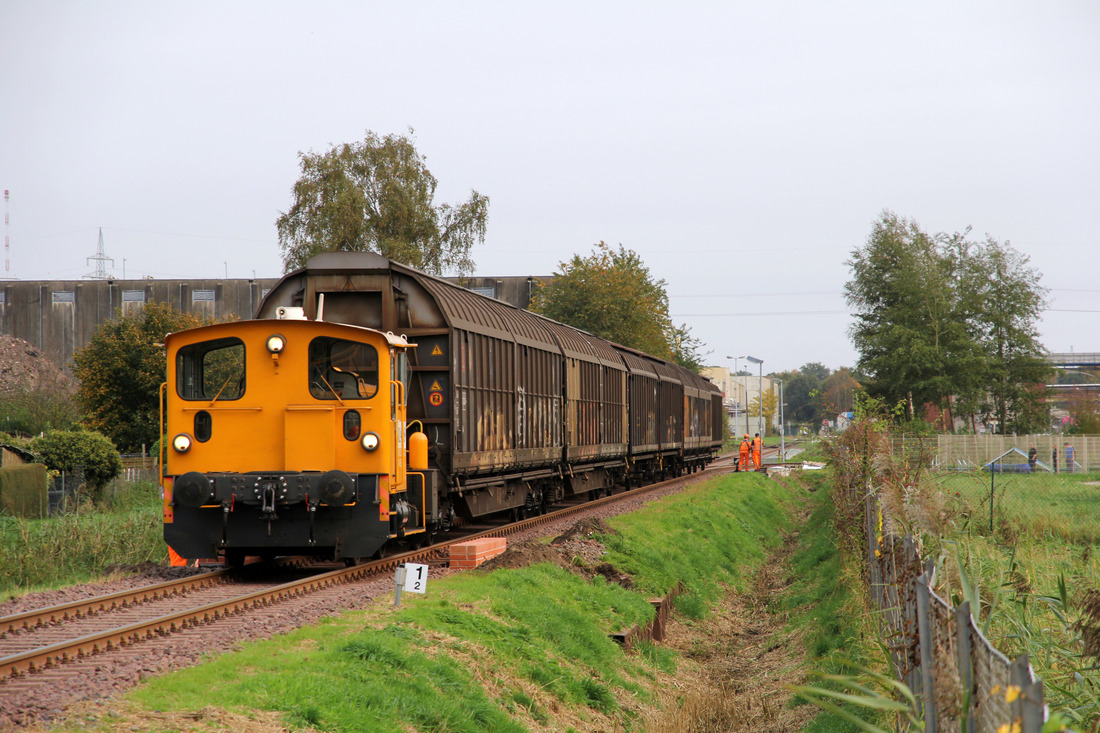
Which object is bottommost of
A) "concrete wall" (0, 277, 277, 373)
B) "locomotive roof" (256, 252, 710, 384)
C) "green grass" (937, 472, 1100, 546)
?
"green grass" (937, 472, 1100, 546)

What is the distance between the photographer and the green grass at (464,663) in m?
6.02

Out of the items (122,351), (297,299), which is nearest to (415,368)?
(297,299)

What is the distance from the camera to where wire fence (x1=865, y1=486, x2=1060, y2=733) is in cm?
240

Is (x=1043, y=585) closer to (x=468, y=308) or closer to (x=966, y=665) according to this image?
(x=966, y=665)

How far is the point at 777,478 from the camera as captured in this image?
122ft

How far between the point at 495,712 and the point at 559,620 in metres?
2.86

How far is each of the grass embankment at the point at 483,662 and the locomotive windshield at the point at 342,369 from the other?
242cm

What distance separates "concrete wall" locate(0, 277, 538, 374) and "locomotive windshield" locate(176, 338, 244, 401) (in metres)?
48.5

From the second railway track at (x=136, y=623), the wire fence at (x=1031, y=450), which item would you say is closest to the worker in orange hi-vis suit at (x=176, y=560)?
the second railway track at (x=136, y=623)

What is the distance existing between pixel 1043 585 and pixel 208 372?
941 cm

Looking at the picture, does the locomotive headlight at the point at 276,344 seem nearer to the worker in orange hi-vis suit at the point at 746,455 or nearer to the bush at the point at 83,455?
the bush at the point at 83,455

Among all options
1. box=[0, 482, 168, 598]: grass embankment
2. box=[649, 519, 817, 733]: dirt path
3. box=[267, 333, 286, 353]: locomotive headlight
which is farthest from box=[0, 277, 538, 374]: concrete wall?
box=[267, 333, 286, 353]: locomotive headlight

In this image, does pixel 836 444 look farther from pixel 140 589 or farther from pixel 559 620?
pixel 140 589

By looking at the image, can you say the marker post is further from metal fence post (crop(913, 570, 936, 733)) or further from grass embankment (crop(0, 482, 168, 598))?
metal fence post (crop(913, 570, 936, 733))
